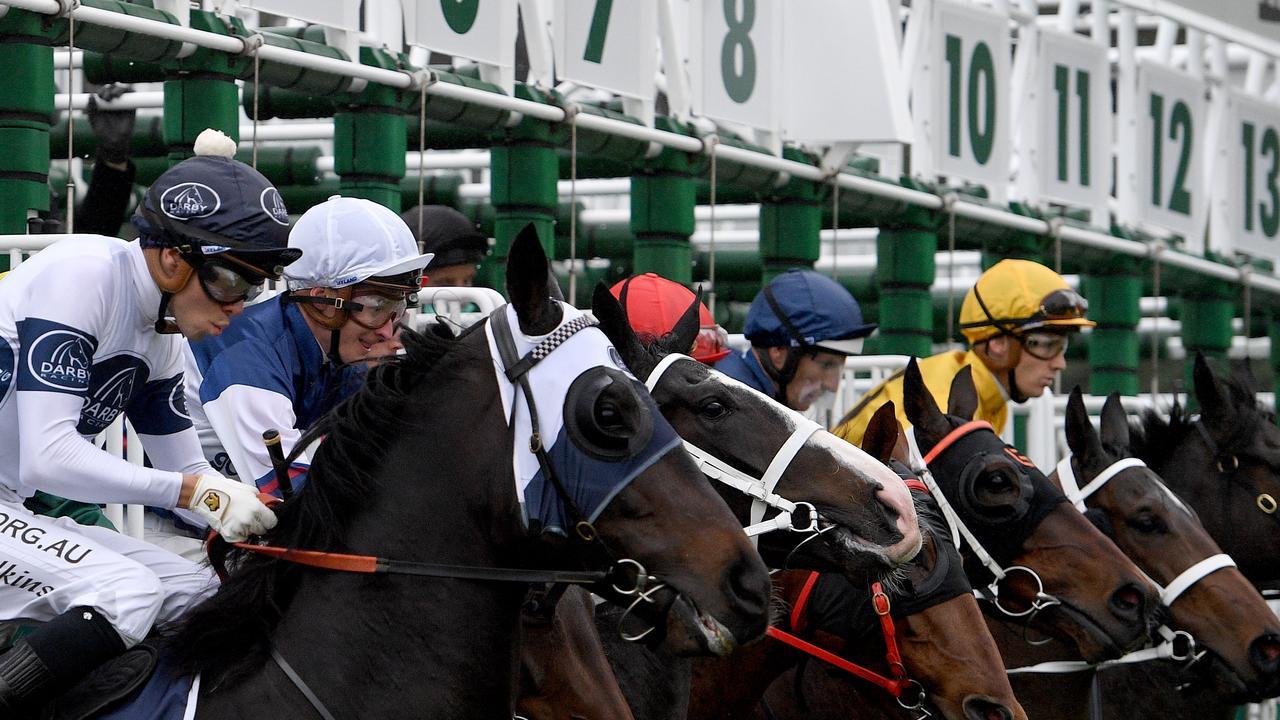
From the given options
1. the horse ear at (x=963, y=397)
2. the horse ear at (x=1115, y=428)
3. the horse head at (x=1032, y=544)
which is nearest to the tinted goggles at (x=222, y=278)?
the horse head at (x=1032, y=544)

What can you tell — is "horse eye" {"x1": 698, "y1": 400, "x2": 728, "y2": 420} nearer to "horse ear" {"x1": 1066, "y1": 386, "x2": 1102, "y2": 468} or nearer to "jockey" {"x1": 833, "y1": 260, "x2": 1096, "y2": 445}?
"horse ear" {"x1": 1066, "y1": 386, "x2": 1102, "y2": 468}

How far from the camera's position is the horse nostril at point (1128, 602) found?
14.8 feet

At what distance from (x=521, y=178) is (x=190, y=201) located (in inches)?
160

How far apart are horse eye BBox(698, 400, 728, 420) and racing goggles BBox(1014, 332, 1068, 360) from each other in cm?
298

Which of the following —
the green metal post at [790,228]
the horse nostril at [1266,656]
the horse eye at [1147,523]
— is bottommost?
the horse nostril at [1266,656]

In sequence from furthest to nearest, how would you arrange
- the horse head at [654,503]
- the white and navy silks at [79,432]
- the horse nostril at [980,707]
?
the horse nostril at [980,707]
the white and navy silks at [79,432]
the horse head at [654,503]

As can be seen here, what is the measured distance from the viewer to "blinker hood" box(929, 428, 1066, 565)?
4562mm

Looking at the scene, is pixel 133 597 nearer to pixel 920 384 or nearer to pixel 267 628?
pixel 267 628

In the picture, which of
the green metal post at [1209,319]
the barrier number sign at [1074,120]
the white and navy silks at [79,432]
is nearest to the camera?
the white and navy silks at [79,432]

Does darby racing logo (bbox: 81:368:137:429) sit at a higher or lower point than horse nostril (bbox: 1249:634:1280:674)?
higher

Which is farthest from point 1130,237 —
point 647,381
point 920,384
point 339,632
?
point 339,632

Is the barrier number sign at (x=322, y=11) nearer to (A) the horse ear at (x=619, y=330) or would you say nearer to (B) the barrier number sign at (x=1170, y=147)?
(A) the horse ear at (x=619, y=330)

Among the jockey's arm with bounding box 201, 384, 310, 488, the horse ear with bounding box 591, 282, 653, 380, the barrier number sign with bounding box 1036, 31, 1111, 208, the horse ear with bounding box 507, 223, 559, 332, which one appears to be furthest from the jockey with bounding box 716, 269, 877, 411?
the barrier number sign with bounding box 1036, 31, 1111, 208

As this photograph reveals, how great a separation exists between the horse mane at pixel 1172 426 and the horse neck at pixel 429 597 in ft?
13.2
